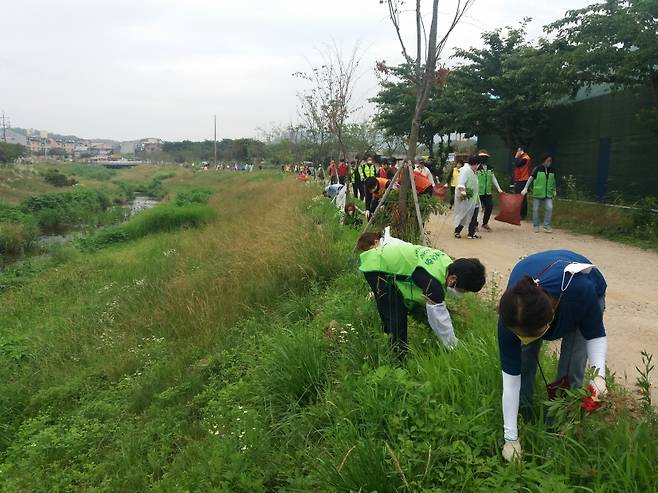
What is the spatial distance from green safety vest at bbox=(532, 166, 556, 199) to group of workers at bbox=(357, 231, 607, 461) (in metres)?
6.62

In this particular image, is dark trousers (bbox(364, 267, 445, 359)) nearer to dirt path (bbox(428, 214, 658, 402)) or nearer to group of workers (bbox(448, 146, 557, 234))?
dirt path (bbox(428, 214, 658, 402))

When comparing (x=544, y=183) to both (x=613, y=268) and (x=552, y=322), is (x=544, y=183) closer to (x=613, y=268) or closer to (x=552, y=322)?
(x=613, y=268)

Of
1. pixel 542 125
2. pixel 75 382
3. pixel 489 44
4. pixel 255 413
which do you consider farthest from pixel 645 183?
pixel 75 382

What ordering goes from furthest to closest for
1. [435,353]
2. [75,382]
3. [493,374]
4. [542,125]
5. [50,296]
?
1. [542,125]
2. [50,296]
3. [75,382]
4. [435,353]
5. [493,374]

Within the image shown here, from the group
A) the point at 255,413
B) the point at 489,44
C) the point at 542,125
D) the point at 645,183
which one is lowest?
the point at 255,413

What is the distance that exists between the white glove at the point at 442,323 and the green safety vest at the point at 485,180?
6772 millimetres

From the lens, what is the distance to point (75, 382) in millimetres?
5531

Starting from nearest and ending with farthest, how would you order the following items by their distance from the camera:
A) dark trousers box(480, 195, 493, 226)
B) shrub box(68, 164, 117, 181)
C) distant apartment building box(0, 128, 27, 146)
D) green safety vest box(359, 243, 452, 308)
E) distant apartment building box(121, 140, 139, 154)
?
green safety vest box(359, 243, 452, 308)
dark trousers box(480, 195, 493, 226)
shrub box(68, 164, 117, 181)
distant apartment building box(0, 128, 27, 146)
distant apartment building box(121, 140, 139, 154)

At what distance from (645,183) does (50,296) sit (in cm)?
1221

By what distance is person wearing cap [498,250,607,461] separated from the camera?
2.04m

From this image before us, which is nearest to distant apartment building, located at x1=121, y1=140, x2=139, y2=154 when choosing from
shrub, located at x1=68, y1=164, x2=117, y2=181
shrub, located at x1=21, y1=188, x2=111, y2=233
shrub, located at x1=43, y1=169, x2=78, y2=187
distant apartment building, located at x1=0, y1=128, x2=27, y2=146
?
distant apartment building, located at x1=0, y1=128, x2=27, y2=146

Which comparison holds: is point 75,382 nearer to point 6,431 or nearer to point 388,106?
point 6,431

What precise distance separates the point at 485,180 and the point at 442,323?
6.88m

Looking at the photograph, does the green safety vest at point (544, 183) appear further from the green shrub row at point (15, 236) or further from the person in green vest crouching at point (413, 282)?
the green shrub row at point (15, 236)
